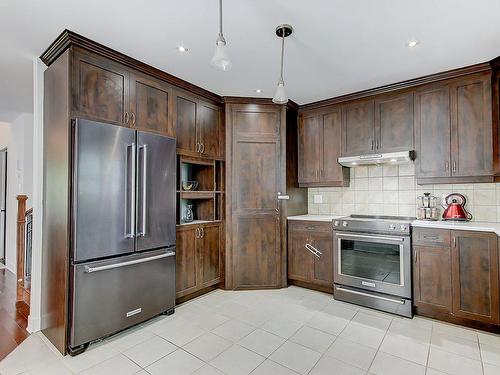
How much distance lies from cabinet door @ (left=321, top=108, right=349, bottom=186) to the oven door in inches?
31.9

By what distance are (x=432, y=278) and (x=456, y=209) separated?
32.7 inches

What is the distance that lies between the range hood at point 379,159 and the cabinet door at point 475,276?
94 centimetres

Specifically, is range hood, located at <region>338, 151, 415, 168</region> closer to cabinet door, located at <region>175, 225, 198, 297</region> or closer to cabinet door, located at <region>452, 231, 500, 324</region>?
cabinet door, located at <region>452, 231, 500, 324</region>

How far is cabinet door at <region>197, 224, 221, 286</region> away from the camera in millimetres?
3307

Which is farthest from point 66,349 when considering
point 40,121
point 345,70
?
point 345,70

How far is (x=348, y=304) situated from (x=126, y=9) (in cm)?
346

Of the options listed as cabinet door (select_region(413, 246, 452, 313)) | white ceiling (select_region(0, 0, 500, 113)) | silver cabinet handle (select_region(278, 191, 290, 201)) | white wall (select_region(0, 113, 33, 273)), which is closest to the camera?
white ceiling (select_region(0, 0, 500, 113))

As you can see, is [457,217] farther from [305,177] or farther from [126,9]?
[126,9]

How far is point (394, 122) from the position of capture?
3234 mm

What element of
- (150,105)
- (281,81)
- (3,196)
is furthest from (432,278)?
(3,196)

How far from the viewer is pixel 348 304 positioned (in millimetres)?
3133

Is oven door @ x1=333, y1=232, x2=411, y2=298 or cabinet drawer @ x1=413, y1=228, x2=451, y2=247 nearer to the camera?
cabinet drawer @ x1=413, y1=228, x2=451, y2=247

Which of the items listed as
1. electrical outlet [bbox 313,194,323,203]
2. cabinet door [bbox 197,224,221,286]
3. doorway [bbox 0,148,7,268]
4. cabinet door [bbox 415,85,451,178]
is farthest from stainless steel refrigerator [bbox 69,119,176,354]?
doorway [bbox 0,148,7,268]

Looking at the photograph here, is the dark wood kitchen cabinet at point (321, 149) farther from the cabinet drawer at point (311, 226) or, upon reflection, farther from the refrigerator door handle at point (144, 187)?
the refrigerator door handle at point (144, 187)
